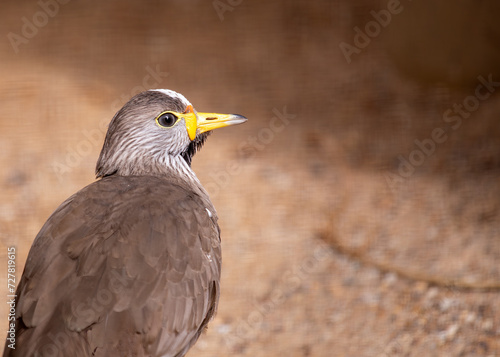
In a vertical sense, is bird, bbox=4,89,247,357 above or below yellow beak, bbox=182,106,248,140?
below

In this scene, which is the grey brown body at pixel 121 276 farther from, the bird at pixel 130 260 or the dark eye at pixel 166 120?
the dark eye at pixel 166 120

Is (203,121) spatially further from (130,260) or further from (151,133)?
(130,260)

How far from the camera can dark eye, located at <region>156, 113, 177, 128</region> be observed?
2188mm

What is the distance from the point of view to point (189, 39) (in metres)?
4.29

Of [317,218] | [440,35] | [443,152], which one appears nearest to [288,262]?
[317,218]

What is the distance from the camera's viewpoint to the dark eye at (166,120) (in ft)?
7.18

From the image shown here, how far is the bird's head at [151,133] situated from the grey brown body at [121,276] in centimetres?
15

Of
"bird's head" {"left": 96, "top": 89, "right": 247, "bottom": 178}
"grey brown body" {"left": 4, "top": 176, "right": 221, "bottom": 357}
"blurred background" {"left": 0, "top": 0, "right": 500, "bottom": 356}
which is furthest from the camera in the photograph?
"blurred background" {"left": 0, "top": 0, "right": 500, "bottom": 356}

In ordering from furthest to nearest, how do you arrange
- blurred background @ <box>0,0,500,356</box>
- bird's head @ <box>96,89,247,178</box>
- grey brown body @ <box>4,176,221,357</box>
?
1. blurred background @ <box>0,0,500,356</box>
2. bird's head @ <box>96,89,247,178</box>
3. grey brown body @ <box>4,176,221,357</box>

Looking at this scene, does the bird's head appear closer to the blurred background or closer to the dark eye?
the dark eye

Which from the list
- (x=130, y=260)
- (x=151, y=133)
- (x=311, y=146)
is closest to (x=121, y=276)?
(x=130, y=260)

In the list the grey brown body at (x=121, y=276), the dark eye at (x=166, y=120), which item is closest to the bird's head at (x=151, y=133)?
the dark eye at (x=166, y=120)

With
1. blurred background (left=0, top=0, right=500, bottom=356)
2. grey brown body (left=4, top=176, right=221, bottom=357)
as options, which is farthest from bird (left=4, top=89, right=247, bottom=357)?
blurred background (left=0, top=0, right=500, bottom=356)

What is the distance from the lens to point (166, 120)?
7.20 feet
